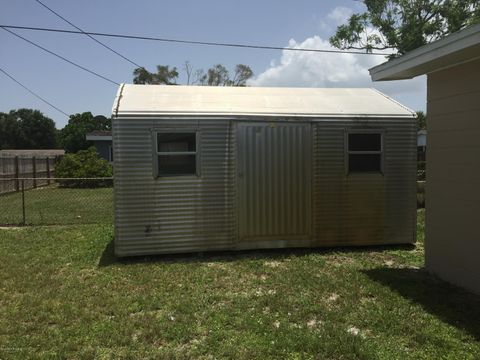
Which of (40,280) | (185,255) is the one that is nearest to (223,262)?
(185,255)

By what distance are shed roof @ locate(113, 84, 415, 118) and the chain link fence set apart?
3979 mm

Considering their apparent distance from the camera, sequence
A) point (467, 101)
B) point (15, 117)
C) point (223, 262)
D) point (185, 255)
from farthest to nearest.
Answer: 1. point (15, 117)
2. point (185, 255)
3. point (223, 262)
4. point (467, 101)

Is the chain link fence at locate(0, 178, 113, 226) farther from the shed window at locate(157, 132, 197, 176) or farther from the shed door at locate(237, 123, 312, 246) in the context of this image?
the shed door at locate(237, 123, 312, 246)

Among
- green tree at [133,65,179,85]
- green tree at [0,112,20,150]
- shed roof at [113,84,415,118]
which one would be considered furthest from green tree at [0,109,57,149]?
shed roof at [113,84,415,118]

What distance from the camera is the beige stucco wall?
5559mm

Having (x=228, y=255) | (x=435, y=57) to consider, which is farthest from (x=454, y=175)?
(x=228, y=255)

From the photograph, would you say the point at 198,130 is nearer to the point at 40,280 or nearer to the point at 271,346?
the point at 40,280

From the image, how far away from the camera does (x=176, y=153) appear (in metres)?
7.36

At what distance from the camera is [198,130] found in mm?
7379

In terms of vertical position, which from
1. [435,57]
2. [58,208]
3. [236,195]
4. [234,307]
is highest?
[435,57]

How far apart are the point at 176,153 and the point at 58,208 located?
7633mm

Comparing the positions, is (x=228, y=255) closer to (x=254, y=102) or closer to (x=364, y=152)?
(x=254, y=102)

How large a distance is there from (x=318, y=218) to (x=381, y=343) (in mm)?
3834

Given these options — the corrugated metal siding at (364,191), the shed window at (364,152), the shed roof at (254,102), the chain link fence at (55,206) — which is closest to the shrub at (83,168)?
the chain link fence at (55,206)
